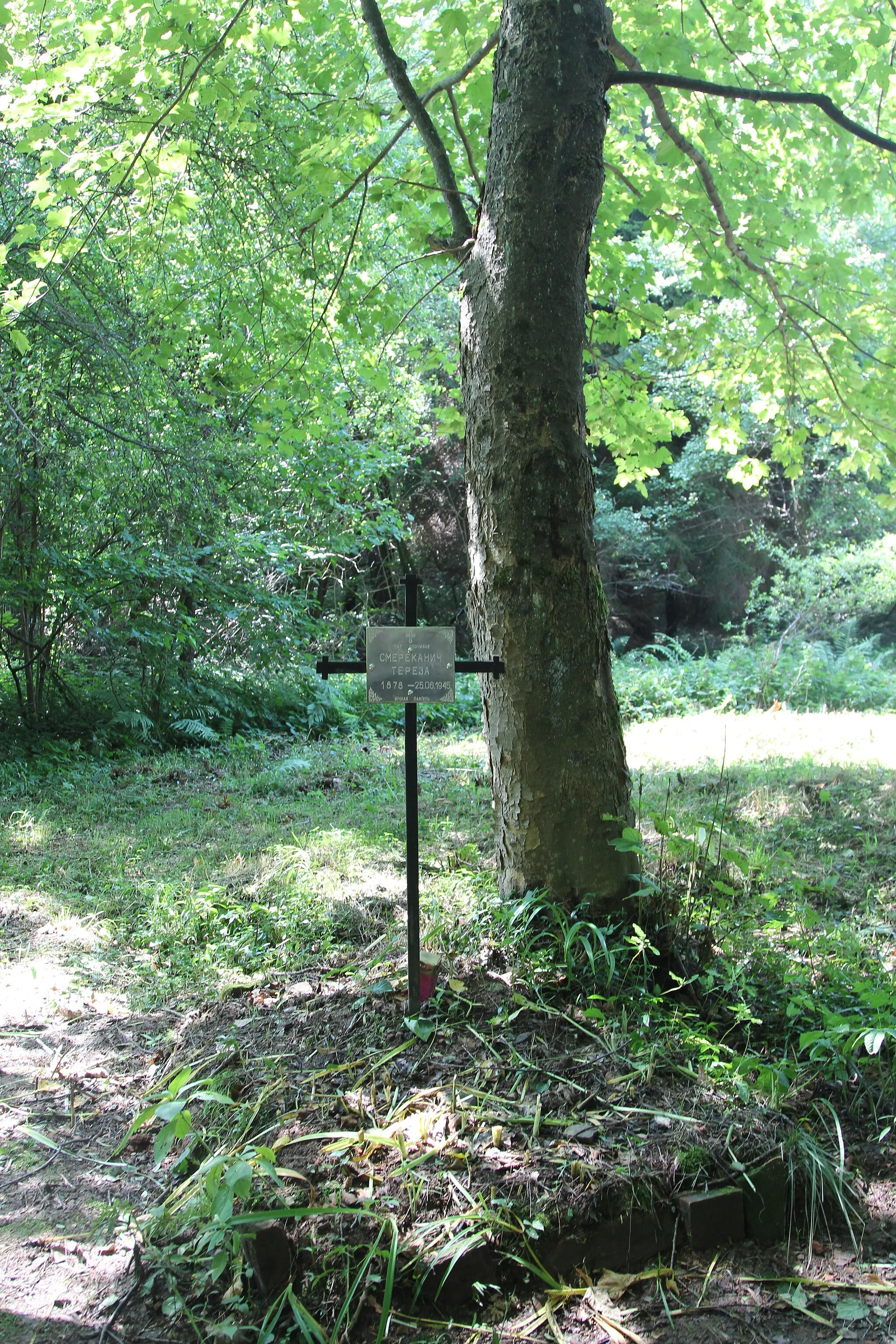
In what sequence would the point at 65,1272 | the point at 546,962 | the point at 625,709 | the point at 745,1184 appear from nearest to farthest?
1. the point at 65,1272
2. the point at 745,1184
3. the point at 546,962
4. the point at 625,709

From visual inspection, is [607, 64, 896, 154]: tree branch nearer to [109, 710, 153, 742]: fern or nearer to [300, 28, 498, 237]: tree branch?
[300, 28, 498, 237]: tree branch

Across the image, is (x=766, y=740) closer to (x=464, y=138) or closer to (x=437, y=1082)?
(x=464, y=138)

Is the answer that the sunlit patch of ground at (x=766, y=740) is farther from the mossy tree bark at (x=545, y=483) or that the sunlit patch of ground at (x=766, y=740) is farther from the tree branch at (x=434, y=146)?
the tree branch at (x=434, y=146)

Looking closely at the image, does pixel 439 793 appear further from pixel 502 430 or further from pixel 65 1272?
pixel 65 1272

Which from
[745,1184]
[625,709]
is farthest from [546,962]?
[625,709]

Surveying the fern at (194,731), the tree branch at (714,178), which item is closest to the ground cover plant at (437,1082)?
the tree branch at (714,178)

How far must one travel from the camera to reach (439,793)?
263 inches

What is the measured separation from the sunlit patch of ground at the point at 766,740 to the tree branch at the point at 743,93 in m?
3.49

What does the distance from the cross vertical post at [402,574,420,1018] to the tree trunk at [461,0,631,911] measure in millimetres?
473

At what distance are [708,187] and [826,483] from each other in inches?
521

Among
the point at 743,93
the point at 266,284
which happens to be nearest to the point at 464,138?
the point at 743,93

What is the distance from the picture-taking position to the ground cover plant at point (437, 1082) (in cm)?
215

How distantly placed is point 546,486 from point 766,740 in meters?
5.59

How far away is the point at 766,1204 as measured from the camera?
240 centimetres
